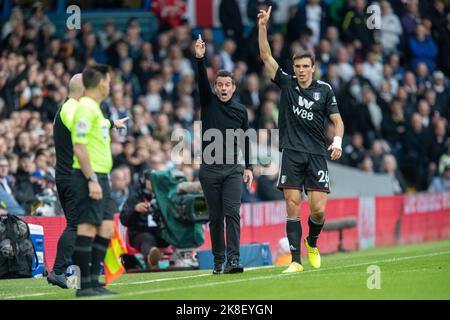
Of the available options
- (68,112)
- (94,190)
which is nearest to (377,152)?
(68,112)

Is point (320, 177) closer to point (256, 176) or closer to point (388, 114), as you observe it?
point (256, 176)

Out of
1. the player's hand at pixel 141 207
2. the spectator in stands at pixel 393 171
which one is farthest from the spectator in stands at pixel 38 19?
the spectator in stands at pixel 393 171

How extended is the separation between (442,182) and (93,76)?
1641 centimetres

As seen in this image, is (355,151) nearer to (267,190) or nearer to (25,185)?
(267,190)

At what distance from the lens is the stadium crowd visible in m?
20.0

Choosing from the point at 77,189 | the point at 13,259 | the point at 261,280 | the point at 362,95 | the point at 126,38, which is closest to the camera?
the point at 77,189

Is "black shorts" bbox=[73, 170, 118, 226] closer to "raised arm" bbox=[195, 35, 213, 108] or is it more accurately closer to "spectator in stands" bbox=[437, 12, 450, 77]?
"raised arm" bbox=[195, 35, 213, 108]

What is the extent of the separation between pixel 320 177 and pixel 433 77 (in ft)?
53.5

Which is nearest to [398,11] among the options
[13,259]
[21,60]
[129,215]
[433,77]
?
[433,77]

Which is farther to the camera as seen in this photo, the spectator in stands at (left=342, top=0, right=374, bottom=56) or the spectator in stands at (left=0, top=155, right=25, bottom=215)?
the spectator in stands at (left=342, top=0, right=374, bottom=56)

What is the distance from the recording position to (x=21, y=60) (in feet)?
69.6

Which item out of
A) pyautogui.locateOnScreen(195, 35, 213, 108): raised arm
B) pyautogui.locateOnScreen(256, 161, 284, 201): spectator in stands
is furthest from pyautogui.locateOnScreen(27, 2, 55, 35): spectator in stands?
pyautogui.locateOnScreen(195, 35, 213, 108): raised arm

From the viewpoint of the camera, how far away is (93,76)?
11227 mm

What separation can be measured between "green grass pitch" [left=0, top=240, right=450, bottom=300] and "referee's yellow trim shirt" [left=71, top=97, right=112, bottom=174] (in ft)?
4.20
